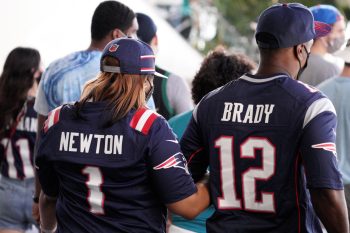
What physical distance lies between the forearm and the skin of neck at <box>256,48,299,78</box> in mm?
1276

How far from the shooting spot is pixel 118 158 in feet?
11.8

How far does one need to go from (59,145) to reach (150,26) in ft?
8.05

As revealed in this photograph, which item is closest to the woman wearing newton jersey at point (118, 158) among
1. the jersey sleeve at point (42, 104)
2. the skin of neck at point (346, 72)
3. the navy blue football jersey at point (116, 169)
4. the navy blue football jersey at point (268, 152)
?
the navy blue football jersey at point (116, 169)

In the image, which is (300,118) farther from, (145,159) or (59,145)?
(59,145)

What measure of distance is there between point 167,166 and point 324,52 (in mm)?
2530

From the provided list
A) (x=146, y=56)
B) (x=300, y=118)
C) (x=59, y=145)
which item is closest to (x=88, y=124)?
(x=59, y=145)

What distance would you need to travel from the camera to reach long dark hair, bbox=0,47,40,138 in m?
5.98

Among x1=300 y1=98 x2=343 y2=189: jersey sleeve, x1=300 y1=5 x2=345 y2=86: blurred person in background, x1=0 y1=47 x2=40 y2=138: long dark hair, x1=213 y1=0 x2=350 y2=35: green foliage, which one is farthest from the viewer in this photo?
x1=213 y1=0 x2=350 y2=35: green foliage

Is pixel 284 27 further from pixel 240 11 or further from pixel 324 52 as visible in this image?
pixel 240 11

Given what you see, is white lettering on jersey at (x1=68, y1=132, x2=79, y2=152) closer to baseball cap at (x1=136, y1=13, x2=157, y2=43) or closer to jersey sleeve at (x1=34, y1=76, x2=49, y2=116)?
jersey sleeve at (x1=34, y1=76, x2=49, y2=116)

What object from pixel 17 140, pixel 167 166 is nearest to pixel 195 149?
pixel 167 166

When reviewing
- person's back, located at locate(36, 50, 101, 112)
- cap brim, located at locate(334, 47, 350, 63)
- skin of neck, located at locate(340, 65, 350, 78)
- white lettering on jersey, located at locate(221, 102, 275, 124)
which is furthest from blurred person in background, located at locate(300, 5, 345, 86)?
white lettering on jersey, located at locate(221, 102, 275, 124)

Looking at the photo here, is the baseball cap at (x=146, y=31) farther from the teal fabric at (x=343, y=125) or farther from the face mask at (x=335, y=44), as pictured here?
the teal fabric at (x=343, y=125)

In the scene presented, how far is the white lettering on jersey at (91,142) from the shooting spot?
360 centimetres
